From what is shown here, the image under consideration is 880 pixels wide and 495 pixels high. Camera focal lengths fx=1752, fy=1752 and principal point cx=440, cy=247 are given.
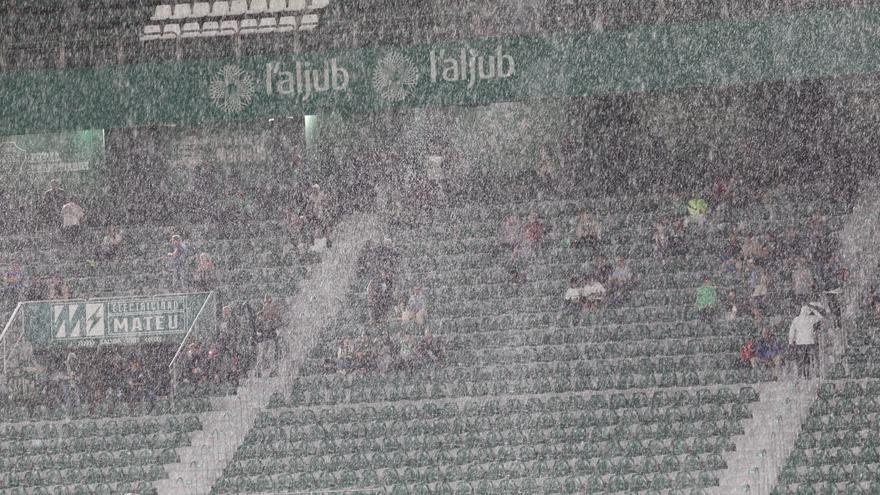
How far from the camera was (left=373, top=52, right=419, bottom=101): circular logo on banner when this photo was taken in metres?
26.8

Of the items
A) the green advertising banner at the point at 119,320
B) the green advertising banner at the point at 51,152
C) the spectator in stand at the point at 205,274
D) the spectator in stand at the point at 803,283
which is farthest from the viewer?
the green advertising banner at the point at 51,152

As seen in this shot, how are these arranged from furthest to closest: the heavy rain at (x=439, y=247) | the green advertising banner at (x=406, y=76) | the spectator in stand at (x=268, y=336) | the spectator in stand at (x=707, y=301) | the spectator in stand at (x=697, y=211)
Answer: the green advertising banner at (x=406, y=76), the spectator in stand at (x=697, y=211), the spectator in stand at (x=268, y=336), the spectator in stand at (x=707, y=301), the heavy rain at (x=439, y=247)

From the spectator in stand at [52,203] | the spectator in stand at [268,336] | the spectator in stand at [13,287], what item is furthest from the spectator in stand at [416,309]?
the spectator in stand at [52,203]

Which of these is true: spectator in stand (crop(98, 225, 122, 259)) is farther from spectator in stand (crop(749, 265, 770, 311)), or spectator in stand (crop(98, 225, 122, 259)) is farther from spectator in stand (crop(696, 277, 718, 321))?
spectator in stand (crop(749, 265, 770, 311))

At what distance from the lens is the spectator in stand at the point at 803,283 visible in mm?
23094

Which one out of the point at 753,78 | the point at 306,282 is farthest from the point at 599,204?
the point at 306,282

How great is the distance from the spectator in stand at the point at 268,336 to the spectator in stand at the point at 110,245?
136 inches

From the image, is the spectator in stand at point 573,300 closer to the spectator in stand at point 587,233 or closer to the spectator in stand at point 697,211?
the spectator in stand at point 587,233

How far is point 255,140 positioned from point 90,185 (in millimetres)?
2883

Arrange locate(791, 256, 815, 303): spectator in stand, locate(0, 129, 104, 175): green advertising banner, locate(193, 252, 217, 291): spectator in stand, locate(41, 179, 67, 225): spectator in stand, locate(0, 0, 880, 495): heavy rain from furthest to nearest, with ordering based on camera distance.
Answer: locate(0, 129, 104, 175): green advertising banner → locate(41, 179, 67, 225): spectator in stand → locate(193, 252, 217, 291): spectator in stand → locate(791, 256, 815, 303): spectator in stand → locate(0, 0, 880, 495): heavy rain

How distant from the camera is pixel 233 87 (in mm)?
26984

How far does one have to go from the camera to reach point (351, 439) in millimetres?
21547

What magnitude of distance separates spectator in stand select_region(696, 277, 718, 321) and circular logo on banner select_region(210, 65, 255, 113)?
26.0 ft

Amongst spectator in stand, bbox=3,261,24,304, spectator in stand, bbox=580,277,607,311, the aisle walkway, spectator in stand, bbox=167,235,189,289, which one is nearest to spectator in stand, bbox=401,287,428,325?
the aisle walkway
